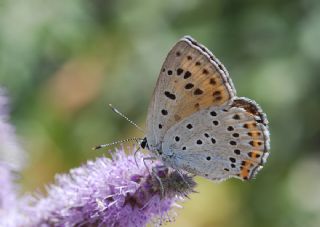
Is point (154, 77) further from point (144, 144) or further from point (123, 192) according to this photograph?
point (123, 192)

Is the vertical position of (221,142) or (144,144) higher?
(144,144)

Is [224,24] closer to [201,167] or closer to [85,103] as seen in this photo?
[85,103]

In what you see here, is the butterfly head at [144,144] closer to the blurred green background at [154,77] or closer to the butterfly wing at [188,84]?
the butterfly wing at [188,84]

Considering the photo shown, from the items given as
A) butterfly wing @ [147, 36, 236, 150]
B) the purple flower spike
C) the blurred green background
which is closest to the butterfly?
butterfly wing @ [147, 36, 236, 150]

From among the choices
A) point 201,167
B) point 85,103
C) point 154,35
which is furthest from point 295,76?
point 201,167

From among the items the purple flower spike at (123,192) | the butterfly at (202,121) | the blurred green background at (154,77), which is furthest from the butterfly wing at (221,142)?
the blurred green background at (154,77)

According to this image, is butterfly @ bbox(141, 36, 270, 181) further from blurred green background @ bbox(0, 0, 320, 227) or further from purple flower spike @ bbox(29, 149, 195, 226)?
blurred green background @ bbox(0, 0, 320, 227)

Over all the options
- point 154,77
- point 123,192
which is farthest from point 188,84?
point 154,77
